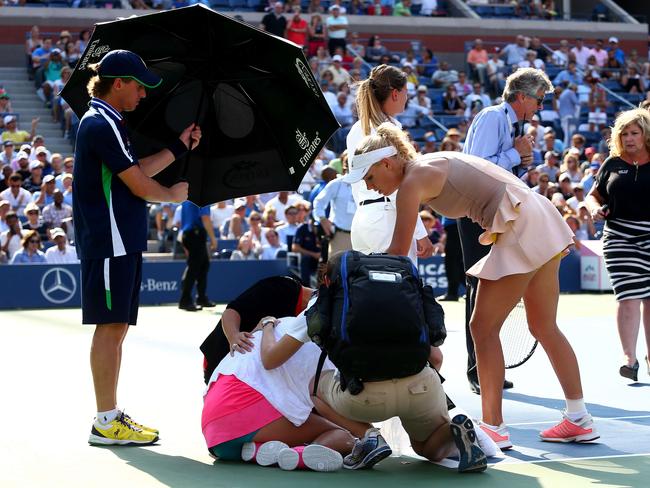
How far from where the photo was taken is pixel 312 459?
17.2 ft

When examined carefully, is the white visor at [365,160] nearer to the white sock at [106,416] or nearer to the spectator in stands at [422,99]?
the white sock at [106,416]

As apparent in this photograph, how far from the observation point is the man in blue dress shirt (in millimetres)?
7098

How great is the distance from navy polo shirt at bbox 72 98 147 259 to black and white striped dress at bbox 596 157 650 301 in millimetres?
3563

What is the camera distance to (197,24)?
21.1 feet

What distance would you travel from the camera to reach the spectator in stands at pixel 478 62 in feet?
92.0

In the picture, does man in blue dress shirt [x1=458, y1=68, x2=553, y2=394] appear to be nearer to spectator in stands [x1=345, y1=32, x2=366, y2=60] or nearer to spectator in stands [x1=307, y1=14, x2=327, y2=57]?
spectator in stands [x1=307, y1=14, x2=327, y2=57]

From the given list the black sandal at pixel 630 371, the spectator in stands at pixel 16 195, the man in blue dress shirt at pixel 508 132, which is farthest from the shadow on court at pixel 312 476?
the spectator in stands at pixel 16 195

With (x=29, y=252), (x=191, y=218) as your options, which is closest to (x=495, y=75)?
(x=29, y=252)

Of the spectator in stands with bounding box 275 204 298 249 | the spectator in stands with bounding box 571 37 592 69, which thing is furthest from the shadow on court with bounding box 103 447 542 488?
the spectator in stands with bounding box 571 37 592 69

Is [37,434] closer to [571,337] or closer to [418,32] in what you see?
[571,337]

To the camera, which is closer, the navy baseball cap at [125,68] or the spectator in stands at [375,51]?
the navy baseball cap at [125,68]

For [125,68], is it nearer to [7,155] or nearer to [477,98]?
[7,155]

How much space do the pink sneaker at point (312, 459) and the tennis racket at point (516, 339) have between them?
2315 mm

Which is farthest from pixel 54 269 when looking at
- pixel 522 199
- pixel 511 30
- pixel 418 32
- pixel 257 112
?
pixel 511 30
